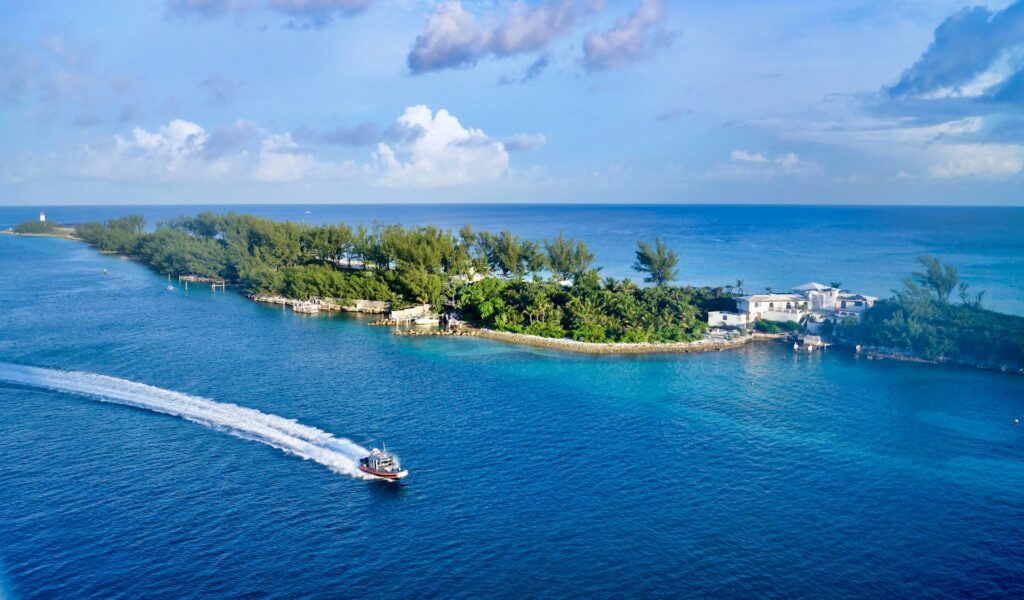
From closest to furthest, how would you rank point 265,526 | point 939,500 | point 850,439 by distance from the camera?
point 265,526 < point 939,500 < point 850,439

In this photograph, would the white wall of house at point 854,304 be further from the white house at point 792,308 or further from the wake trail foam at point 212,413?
the wake trail foam at point 212,413

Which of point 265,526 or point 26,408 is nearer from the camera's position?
point 265,526

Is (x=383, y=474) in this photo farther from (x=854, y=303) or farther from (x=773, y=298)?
(x=854, y=303)

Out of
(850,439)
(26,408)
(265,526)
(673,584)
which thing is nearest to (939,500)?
(850,439)

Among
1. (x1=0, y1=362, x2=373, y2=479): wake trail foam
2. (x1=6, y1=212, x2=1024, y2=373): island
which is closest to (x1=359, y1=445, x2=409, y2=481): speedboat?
(x1=0, y1=362, x2=373, y2=479): wake trail foam

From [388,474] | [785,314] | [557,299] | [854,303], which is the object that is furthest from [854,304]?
[388,474]

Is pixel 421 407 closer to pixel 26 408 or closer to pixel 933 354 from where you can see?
pixel 26 408
